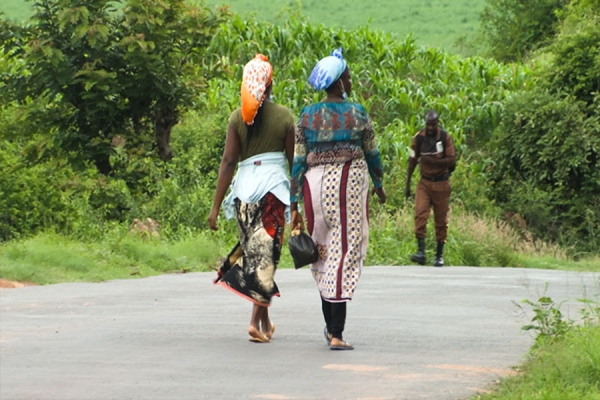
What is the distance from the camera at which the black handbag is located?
9.71 metres

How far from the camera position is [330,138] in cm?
984

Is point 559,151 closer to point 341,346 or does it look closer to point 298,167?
point 298,167

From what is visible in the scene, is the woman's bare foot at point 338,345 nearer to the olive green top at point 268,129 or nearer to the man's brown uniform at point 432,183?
the olive green top at point 268,129

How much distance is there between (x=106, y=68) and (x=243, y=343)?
541 inches

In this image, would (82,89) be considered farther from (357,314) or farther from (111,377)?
(111,377)

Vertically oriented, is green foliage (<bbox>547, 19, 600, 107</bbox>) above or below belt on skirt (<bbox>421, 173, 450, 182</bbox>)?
above

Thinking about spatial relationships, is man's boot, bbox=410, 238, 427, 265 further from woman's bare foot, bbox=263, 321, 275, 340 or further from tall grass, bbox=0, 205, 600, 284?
woman's bare foot, bbox=263, 321, 275, 340

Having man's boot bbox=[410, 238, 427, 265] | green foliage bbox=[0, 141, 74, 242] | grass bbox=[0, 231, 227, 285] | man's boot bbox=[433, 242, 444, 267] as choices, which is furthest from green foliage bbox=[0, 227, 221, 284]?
man's boot bbox=[433, 242, 444, 267]

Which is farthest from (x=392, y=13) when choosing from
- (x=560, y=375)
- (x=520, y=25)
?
(x=560, y=375)

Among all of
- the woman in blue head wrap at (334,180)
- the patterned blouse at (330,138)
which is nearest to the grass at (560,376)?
the woman in blue head wrap at (334,180)

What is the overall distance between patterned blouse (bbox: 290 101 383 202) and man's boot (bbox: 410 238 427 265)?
10.0 m

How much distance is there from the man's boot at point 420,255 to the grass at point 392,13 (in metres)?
54.6

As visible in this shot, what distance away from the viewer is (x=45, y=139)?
2261 centimetres

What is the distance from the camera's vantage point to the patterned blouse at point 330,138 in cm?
984
